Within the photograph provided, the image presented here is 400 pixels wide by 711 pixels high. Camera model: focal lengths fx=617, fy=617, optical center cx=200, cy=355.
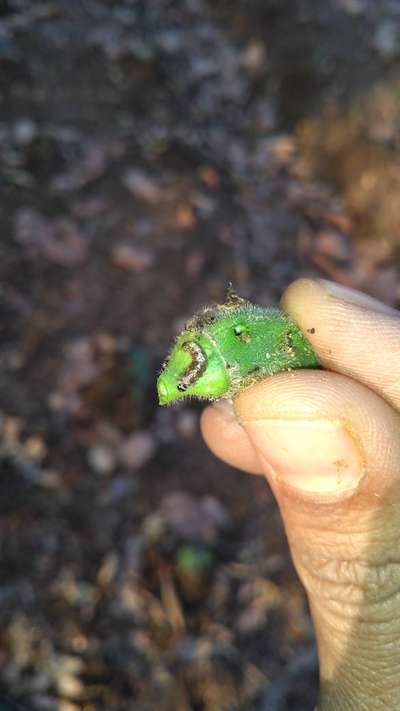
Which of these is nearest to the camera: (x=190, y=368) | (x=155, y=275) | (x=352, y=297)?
(x=190, y=368)

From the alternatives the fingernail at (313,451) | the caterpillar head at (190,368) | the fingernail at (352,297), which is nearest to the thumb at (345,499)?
the fingernail at (313,451)

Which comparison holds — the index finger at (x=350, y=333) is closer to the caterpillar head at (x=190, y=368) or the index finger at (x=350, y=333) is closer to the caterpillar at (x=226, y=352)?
the caterpillar at (x=226, y=352)

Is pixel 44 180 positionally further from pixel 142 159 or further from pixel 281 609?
pixel 281 609

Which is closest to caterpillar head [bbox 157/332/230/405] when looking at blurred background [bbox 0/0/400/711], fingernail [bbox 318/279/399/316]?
fingernail [bbox 318/279/399/316]

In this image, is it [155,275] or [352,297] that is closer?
[352,297]

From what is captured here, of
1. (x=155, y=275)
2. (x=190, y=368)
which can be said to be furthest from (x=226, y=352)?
(x=155, y=275)

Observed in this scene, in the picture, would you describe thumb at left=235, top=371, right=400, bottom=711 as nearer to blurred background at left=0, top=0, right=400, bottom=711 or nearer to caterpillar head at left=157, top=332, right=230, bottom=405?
caterpillar head at left=157, top=332, right=230, bottom=405

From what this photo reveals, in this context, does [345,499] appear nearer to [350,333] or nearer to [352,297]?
[350,333]

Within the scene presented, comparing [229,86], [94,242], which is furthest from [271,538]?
[229,86]
